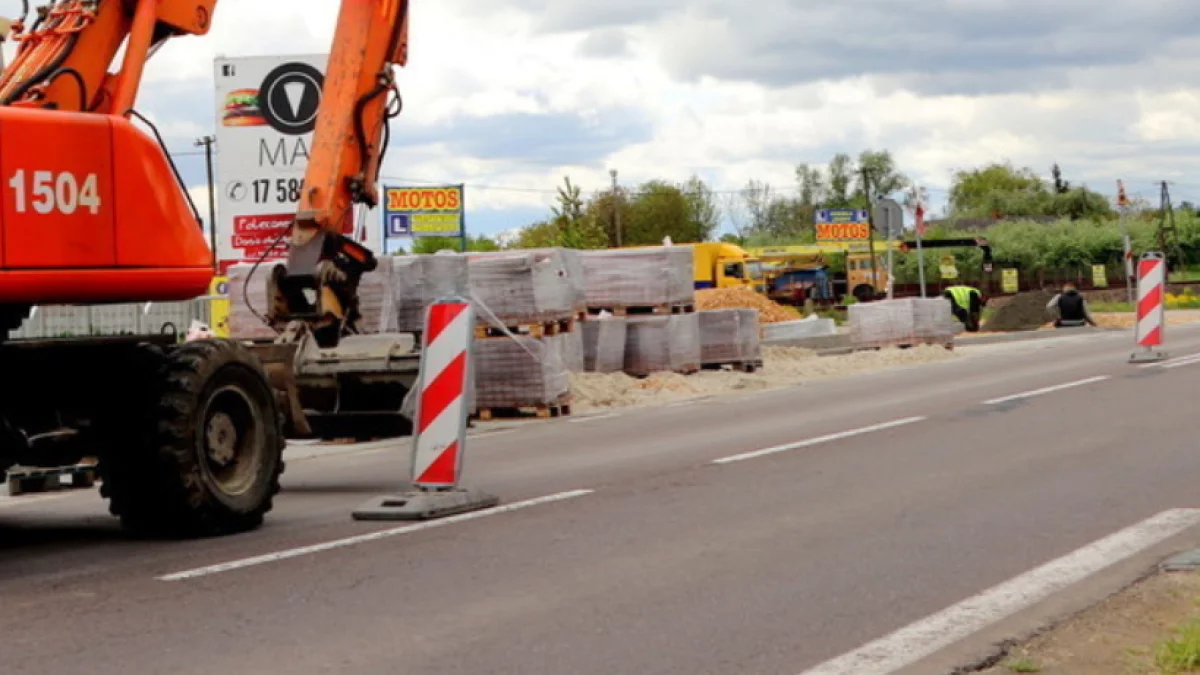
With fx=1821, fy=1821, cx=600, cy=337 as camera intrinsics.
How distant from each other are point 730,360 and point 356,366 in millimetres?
14175

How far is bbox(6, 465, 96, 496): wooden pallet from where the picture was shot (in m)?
13.8

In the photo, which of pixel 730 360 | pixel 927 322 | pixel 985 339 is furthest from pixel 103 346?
pixel 985 339

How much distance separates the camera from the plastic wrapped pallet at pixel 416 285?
20422mm

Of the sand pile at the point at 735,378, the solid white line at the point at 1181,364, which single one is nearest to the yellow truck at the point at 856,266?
the sand pile at the point at 735,378

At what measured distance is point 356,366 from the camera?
1455 cm

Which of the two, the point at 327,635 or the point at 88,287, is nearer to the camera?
the point at 327,635

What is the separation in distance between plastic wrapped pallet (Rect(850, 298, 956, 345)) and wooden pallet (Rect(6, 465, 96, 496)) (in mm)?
22078

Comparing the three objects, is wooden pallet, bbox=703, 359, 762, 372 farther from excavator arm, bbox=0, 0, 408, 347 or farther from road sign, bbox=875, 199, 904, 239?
excavator arm, bbox=0, 0, 408, 347

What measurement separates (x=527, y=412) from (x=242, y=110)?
7861 mm

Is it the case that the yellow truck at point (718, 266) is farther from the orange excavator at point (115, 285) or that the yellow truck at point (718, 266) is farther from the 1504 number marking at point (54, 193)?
the 1504 number marking at point (54, 193)

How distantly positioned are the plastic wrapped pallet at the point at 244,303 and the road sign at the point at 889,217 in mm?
17716

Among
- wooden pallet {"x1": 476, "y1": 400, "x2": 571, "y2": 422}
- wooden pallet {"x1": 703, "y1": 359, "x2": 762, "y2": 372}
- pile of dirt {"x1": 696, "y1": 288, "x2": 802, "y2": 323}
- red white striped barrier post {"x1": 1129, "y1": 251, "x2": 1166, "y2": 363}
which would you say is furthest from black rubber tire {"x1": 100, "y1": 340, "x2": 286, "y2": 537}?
pile of dirt {"x1": 696, "y1": 288, "x2": 802, "y2": 323}

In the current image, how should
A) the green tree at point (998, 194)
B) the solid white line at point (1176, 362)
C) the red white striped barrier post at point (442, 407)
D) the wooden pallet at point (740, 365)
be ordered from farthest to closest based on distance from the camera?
the green tree at point (998, 194) < the wooden pallet at point (740, 365) < the solid white line at point (1176, 362) < the red white striped barrier post at point (442, 407)

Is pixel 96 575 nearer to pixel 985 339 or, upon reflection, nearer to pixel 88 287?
pixel 88 287
